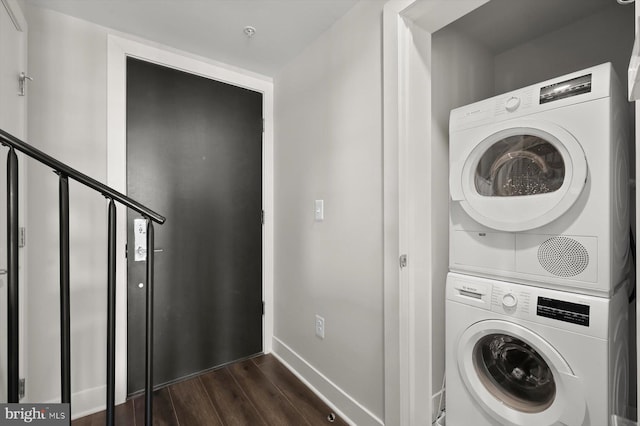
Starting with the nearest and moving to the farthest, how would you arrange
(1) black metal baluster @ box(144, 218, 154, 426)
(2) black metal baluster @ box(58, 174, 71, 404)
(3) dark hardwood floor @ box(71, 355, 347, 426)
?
(2) black metal baluster @ box(58, 174, 71, 404), (1) black metal baluster @ box(144, 218, 154, 426), (3) dark hardwood floor @ box(71, 355, 347, 426)

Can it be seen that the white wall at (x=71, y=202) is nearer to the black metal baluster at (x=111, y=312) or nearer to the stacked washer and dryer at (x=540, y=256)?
the black metal baluster at (x=111, y=312)

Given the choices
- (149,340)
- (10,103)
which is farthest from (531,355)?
(10,103)

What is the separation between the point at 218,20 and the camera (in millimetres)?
1786

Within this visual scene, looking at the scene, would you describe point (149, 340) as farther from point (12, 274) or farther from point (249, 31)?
point (249, 31)

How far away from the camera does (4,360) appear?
124 centimetres

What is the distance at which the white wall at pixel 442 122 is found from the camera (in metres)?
1.69

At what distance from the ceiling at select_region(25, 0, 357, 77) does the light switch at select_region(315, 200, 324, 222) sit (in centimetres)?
108

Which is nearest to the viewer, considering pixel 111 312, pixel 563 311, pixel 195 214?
pixel 111 312

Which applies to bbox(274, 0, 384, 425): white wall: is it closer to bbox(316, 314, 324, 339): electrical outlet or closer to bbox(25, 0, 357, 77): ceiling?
bbox(316, 314, 324, 339): electrical outlet

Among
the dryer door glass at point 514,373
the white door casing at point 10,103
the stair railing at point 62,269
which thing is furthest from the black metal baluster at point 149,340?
the dryer door glass at point 514,373

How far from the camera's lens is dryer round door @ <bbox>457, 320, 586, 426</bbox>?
1.21m

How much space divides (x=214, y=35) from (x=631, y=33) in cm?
237

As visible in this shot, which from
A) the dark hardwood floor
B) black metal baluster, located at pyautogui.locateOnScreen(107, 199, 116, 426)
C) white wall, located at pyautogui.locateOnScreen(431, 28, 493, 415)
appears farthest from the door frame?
white wall, located at pyautogui.locateOnScreen(431, 28, 493, 415)

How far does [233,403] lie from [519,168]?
2064mm
